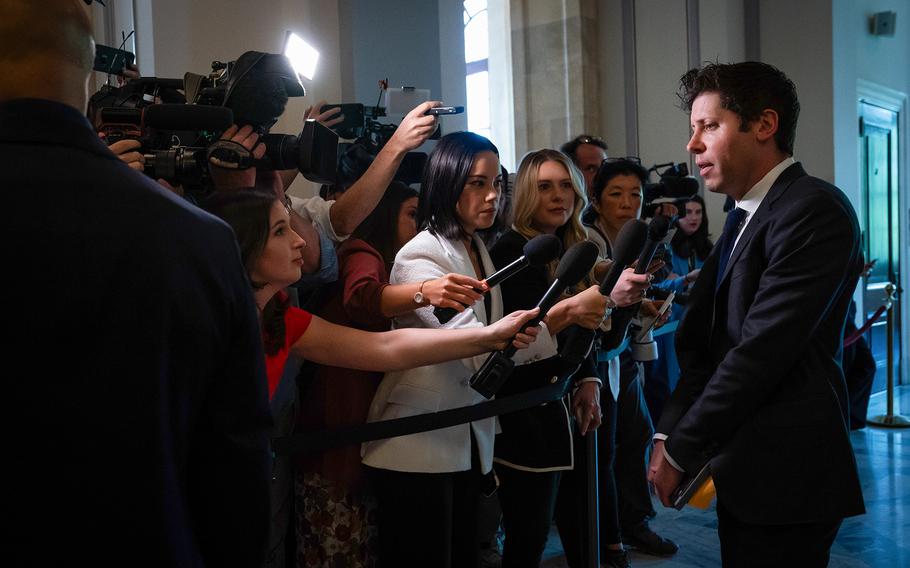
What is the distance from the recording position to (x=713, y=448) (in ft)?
5.78

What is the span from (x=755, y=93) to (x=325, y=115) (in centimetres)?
132

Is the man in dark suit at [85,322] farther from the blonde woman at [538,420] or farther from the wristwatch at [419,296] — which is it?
the blonde woman at [538,420]

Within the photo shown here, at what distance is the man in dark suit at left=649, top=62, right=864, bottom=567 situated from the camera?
5.47 ft

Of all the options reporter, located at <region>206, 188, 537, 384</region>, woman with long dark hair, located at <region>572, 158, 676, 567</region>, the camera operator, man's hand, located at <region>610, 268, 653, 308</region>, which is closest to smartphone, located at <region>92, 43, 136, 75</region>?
reporter, located at <region>206, 188, 537, 384</region>

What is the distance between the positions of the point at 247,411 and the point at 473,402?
3.93 ft

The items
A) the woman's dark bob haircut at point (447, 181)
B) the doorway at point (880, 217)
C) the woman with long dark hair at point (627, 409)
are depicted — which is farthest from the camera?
the doorway at point (880, 217)

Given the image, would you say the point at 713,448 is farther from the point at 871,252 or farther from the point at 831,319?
the point at 871,252

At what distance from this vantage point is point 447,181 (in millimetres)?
2314

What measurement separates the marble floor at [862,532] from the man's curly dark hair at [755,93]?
207 cm

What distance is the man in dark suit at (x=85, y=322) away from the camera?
88cm

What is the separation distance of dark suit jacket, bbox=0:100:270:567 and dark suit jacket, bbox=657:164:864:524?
1150 mm

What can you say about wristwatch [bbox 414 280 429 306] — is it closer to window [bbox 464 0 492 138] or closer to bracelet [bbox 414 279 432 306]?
bracelet [bbox 414 279 432 306]

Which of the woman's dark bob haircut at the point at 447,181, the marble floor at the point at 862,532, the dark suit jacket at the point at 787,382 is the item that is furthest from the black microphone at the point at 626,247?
the marble floor at the point at 862,532

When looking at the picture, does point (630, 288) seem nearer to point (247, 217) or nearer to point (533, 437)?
point (533, 437)
